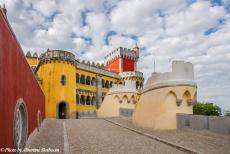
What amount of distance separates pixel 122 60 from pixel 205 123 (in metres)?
40.1

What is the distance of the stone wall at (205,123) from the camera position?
10445 millimetres

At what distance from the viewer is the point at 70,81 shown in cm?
3600

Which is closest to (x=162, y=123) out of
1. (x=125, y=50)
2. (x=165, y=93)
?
(x=165, y=93)

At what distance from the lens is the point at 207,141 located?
9930 mm

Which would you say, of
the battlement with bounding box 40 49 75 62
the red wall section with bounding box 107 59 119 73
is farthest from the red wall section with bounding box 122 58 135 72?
the battlement with bounding box 40 49 75 62

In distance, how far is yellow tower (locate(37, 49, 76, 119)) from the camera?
34.2 m

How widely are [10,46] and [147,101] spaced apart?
11727 mm

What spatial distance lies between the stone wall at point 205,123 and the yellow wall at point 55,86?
23316mm

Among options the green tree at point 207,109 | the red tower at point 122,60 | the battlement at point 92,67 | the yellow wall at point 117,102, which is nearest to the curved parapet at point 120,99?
the yellow wall at point 117,102

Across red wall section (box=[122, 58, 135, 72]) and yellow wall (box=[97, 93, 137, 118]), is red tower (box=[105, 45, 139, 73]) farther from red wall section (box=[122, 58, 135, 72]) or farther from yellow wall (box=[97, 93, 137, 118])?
yellow wall (box=[97, 93, 137, 118])

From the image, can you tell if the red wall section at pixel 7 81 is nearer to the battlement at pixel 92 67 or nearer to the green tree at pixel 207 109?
the battlement at pixel 92 67

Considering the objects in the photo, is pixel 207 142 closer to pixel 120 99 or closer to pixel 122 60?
pixel 120 99

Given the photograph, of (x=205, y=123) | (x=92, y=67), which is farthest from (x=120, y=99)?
(x=205, y=123)

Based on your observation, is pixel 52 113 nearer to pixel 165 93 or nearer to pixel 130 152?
pixel 165 93
